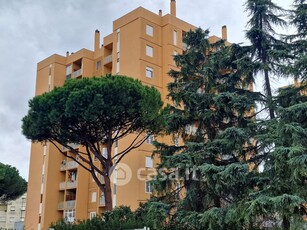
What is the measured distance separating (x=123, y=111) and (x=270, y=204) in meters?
11.3

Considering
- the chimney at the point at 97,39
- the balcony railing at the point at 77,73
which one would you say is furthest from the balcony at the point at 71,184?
the chimney at the point at 97,39

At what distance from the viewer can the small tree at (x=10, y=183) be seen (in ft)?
131

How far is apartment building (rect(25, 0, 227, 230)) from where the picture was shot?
3048cm

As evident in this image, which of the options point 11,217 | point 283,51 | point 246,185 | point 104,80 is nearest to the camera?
point 246,185

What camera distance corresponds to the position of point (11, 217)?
6831 centimetres

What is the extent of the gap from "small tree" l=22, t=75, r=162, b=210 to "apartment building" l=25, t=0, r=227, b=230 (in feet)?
25.2

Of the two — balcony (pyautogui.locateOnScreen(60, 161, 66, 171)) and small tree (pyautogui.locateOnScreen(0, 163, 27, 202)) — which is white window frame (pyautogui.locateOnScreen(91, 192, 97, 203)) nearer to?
balcony (pyautogui.locateOnScreen(60, 161, 66, 171))

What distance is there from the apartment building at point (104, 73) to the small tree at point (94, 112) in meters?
7.70

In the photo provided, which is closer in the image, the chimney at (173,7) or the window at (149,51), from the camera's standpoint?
the window at (149,51)

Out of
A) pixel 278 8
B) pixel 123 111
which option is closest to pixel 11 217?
pixel 123 111

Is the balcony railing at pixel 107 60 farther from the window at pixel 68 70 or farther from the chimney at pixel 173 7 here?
the chimney at pixel 173 7

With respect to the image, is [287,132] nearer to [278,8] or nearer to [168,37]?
[278,8]

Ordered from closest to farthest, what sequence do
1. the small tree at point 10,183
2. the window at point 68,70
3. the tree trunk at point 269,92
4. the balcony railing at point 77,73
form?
1. the tree trunk at point 269,92
2. the small tree at point 10,183
3. the balcony railing at point 77,73
4. the window at point 68,70

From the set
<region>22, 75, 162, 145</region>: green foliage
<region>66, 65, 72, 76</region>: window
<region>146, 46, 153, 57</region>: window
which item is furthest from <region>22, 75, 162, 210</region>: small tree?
<region>66, 65, 72, 76</region>: window
